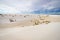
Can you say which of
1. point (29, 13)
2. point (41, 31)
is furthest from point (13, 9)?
point (41, 31)

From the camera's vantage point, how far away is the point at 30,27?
140 cm

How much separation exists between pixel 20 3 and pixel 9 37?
→ 1.74 feet

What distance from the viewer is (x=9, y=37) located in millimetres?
1375

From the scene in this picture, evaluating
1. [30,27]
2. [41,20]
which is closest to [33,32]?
[30,27]

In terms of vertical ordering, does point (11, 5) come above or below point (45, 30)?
above

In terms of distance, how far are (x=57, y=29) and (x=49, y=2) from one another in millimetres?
428

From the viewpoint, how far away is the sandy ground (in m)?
1.39

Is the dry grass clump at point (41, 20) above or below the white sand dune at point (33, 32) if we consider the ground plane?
above

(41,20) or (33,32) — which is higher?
(41,20)

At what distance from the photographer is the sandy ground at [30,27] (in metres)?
1.39

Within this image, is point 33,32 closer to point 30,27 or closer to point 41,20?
point 30,27

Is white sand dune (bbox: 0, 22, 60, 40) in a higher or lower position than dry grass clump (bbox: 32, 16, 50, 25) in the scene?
lower

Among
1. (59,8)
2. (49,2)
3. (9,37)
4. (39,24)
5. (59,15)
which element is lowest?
(9,37)

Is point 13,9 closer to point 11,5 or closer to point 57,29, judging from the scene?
point 11,5
